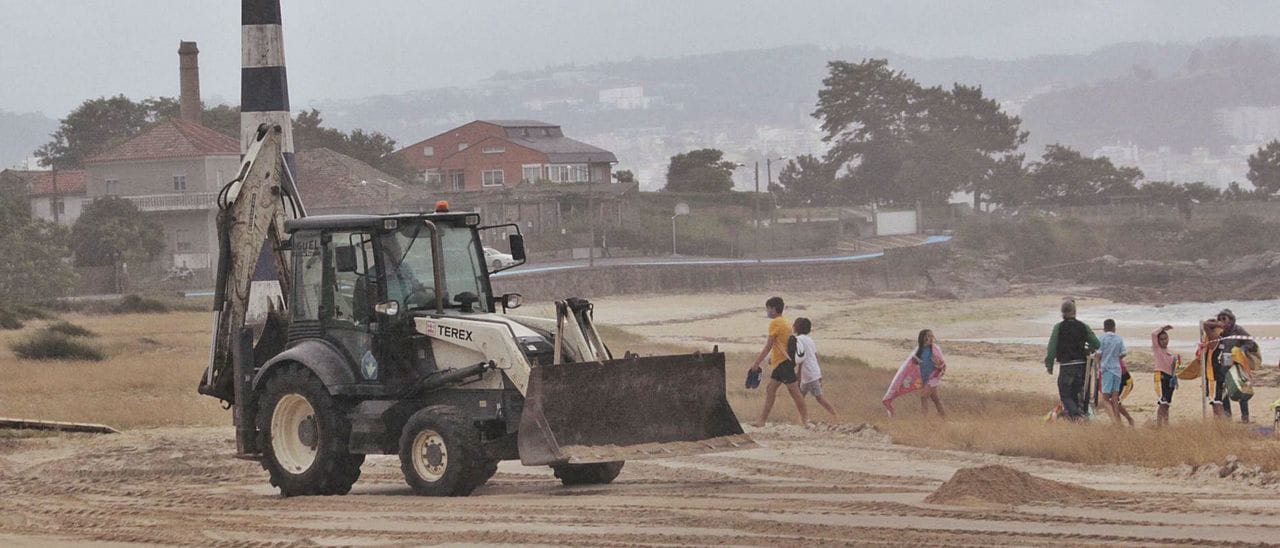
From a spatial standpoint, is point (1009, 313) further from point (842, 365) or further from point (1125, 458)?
point (1125, 458)

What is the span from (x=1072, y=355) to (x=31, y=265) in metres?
55.0

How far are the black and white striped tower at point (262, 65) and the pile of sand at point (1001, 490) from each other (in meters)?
10.6

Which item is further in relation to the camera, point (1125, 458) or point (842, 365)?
point (842, 365)

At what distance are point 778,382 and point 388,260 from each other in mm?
7192

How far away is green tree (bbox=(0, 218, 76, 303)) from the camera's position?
215 ft

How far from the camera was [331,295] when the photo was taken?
1399 cm

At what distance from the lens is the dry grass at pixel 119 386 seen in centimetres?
2189

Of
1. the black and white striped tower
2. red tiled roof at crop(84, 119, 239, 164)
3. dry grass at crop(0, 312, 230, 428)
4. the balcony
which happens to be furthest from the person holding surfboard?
red tiled roof at crop(84, 119, 239, 164)

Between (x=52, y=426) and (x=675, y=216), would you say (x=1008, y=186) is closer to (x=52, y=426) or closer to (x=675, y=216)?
(x=675, y=216)

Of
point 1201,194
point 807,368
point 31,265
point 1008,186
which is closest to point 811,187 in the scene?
point 1008,186

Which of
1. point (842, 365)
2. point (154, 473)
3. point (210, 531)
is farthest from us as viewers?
point (842, 365)

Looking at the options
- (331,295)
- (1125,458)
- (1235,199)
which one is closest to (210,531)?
(331,295)

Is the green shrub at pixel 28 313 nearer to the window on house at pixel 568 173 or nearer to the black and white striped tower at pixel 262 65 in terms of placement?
the black and white striped tower at pixel 262 65

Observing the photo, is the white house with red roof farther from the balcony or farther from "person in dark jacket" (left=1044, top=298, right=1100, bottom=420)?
"person in dark jacket" (left=1044, top=298, right=1100, bottom=420)
